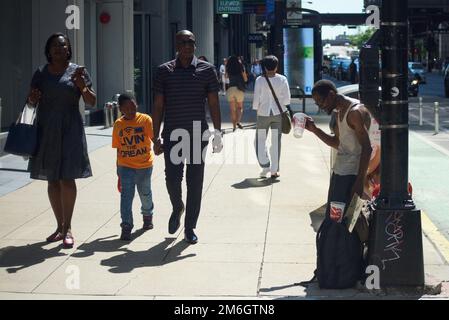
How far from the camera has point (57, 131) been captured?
7645 millimetres

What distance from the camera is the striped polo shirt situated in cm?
761

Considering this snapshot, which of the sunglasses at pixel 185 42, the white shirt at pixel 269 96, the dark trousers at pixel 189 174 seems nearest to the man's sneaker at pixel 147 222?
the dark trousers at pixel 189 174

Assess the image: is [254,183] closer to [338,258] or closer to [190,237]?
[190,237]

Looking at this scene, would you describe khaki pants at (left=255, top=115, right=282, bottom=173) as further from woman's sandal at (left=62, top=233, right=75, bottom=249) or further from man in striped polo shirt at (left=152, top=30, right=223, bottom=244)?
woman's sandal at (left=62, top=233, right=75, bottom=249)

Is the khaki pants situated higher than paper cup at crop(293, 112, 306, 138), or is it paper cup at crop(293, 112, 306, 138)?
paper cup at crop(293, 112, 306, 138)

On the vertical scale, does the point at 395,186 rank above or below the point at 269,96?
below

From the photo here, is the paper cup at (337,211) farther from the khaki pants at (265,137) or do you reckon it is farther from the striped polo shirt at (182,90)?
the khaki pants at (265,137)

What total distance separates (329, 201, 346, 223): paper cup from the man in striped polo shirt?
70.3 inches

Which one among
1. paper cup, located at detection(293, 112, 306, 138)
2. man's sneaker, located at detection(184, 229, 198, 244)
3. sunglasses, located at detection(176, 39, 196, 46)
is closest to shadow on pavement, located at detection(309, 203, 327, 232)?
man's sneaker, located at detection(184, 229, 198, 244)

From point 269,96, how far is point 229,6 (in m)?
23.0

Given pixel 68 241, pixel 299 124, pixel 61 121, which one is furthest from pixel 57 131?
pixel 299 124

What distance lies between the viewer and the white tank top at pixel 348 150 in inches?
253
